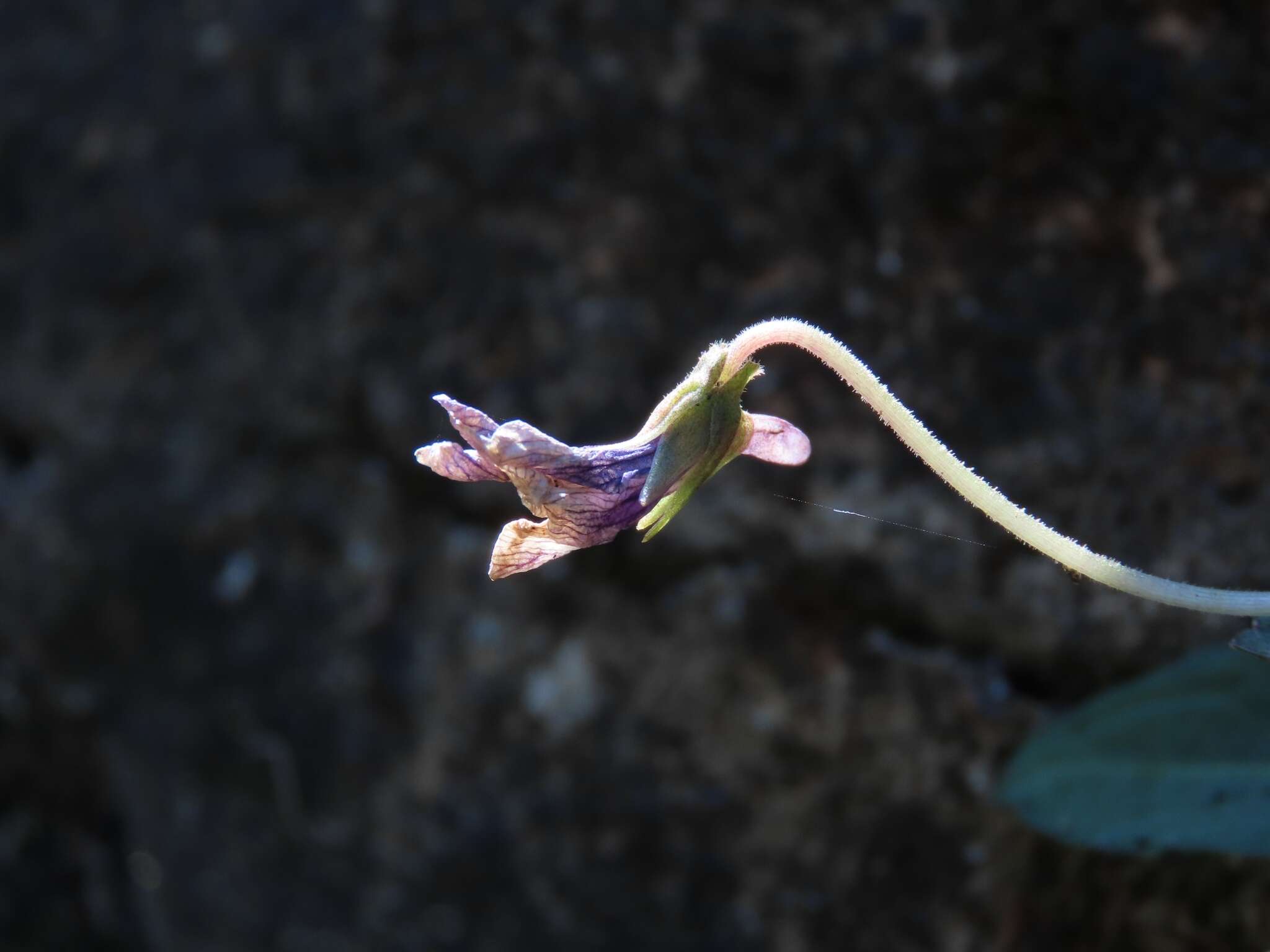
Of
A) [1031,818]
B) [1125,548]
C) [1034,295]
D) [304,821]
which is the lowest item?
[304,821]

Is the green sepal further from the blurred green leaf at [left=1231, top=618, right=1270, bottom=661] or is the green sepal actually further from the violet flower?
the blurred green leaf at [left=1231, top=618, right=1270, bottom=661]

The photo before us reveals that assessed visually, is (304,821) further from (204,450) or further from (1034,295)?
(1034,295)

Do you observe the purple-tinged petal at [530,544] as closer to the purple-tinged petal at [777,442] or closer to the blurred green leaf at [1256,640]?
the purple-tinged petal at [777,442]

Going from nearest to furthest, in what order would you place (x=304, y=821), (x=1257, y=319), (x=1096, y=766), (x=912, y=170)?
1. (x=1096, y=766)
2. (x=1257, y=319)
3. (x=912, y=170)
4. (x=304, y=821)

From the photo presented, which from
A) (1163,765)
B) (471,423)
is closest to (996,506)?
(471,423)

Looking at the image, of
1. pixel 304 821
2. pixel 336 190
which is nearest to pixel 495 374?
pixel 336 190

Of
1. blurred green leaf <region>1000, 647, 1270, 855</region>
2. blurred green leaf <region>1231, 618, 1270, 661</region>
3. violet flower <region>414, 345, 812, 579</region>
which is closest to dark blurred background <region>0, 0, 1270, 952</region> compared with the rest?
blurred green leaf <region>1000, 647, 1270, 855</region>

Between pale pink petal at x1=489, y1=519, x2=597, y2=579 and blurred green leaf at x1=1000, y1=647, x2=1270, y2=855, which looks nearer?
pale pink petal at x1=489, y1=519, x2=597, y2=579
